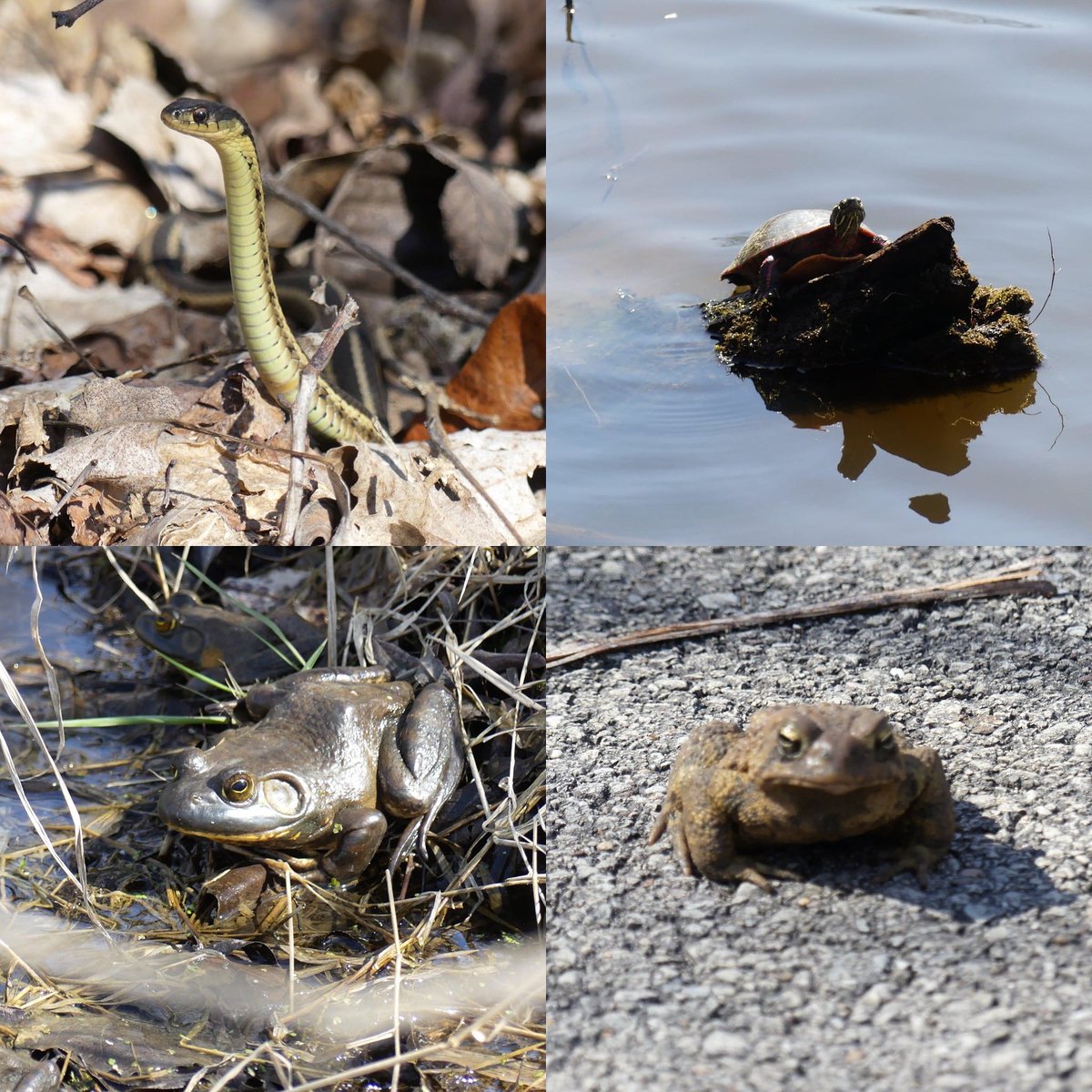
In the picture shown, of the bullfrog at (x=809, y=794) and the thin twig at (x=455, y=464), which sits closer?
the bullfrog at (x=809, y=794)

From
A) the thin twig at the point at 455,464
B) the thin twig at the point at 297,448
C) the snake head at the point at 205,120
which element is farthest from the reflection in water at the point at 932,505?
the snake head at the point at 205,120

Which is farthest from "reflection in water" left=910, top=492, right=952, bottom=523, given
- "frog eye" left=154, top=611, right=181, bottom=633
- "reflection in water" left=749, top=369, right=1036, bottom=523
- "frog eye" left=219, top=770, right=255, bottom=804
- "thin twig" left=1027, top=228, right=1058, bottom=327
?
"frog eye" left=154, top=611, right=181, bottom=633

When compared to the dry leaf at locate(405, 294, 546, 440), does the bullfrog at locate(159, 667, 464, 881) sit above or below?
below

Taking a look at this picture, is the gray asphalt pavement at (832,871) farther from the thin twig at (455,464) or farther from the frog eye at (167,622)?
the frog eye at (167,622)

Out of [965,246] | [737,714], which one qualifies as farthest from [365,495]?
[965,246]

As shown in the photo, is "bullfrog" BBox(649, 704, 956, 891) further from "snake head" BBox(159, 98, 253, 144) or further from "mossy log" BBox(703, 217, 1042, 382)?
"snake head" BBox(159, 98, 253, 144)

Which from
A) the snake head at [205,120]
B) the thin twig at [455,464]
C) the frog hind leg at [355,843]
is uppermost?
the snake head at [205,120]

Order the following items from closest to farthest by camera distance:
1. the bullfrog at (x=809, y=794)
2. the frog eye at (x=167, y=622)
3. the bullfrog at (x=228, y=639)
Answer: the bullfrog at (x=809, y=794) → the bullfrog at (x=228, y=639) → the frog eye at (x=167, y=622)

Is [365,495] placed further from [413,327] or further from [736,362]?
[413,327]
